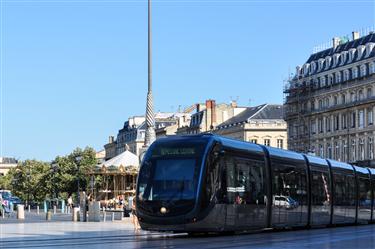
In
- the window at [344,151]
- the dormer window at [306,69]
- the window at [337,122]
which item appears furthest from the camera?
the dormer window at [306,69]

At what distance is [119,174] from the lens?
57531mm

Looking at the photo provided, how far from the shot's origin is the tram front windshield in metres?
25.5

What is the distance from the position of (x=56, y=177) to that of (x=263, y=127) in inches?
1307

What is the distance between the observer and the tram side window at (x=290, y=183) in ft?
101

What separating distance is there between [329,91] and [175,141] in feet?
261

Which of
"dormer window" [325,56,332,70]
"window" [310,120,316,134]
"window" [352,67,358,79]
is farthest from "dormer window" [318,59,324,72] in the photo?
"window" [352,67,358,79]

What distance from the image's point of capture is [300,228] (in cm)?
3562

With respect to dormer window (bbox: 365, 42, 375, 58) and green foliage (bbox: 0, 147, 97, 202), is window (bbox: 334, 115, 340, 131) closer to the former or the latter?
dormer window (bbox: 365, 42, 375, 58)

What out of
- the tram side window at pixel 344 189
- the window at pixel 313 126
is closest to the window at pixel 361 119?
the window at pixel 313 126

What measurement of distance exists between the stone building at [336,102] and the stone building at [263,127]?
7.64 metres

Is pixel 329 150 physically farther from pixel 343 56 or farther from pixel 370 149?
pixel 343 56

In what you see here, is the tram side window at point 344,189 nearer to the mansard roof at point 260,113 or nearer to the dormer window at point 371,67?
the dormer window at point 371,67

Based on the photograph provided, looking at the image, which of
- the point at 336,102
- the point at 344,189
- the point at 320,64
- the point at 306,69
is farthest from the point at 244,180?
the point at 306,69

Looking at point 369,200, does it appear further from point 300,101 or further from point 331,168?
point 300,101
